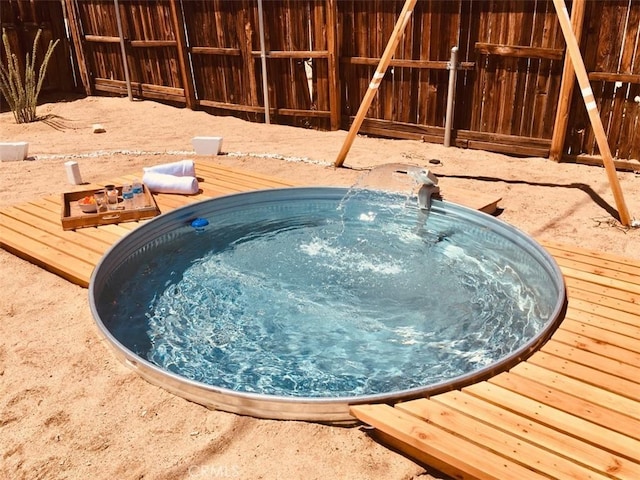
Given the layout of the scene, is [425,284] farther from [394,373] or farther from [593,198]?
[593,198]

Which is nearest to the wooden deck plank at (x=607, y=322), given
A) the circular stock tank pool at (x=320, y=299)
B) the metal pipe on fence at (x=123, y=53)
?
the circular stock tank pool at (x=320, y=299)

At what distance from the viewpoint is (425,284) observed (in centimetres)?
441

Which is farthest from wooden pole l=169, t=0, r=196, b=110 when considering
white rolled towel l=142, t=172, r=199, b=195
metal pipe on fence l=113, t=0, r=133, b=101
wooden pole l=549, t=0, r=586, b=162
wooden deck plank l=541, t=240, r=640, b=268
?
wooden deck plank l=541, t=240, r=640, b=268

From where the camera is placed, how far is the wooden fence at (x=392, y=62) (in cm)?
636

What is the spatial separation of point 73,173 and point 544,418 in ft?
18.5

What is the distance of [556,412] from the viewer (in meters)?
2.57

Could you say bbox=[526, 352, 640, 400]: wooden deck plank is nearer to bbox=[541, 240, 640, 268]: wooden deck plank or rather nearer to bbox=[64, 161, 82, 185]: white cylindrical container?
bbox=[541, 240, 640, 268]: wooden deck plank

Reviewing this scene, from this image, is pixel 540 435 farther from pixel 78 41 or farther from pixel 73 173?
pixel 78 41

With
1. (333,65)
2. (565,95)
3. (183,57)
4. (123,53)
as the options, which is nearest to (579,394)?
(565,95)

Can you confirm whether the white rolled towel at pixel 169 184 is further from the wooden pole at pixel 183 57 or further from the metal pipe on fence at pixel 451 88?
the wooden pole at pixel 183 57

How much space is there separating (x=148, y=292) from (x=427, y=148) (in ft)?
15.4

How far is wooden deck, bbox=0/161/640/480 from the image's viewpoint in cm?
230

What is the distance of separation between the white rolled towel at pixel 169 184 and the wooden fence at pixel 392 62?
3.54 m

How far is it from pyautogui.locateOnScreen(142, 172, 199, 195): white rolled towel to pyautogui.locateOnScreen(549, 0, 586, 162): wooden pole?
446 cm
